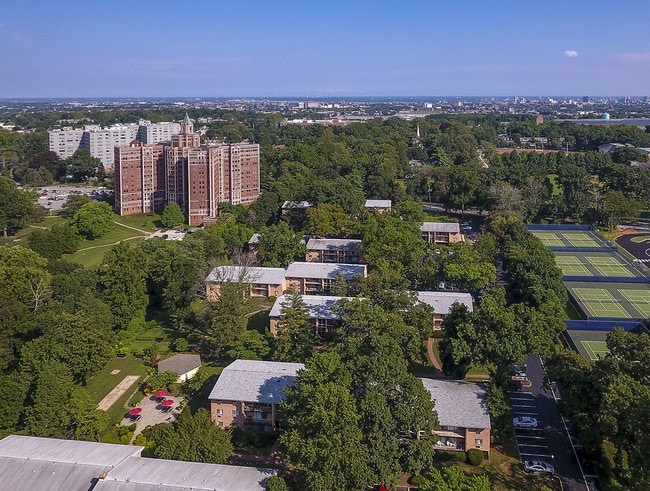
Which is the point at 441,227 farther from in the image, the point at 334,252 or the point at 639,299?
the point at 639,299

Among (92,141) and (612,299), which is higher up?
(92,141)

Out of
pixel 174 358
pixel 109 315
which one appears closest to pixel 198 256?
pixel 109 315

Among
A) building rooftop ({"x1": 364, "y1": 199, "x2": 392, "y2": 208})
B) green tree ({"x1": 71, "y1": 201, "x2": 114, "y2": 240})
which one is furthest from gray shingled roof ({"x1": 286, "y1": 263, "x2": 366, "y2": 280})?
green tree ({"x1": 71, "y1": 201, "x2": 114, "y2": 240})

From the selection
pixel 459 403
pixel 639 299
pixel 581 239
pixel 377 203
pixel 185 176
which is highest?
pixel 185 176

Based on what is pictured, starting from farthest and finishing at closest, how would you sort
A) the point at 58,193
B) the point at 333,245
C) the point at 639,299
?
the point at 58,193
the point at 333,245
the point at 639,299

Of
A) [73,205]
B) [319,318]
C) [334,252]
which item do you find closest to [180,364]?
[319,318]

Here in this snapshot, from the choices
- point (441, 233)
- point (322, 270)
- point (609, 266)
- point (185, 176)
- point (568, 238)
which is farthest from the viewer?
point (185, 176)

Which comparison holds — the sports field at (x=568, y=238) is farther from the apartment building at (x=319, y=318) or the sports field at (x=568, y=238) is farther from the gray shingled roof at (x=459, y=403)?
the gray shingled roof at (x=459, y=403)
